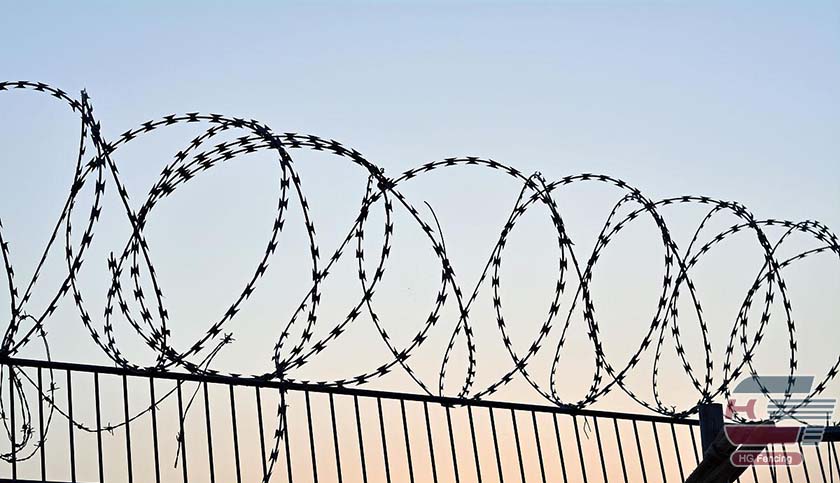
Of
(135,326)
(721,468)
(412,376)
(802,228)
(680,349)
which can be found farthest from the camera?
(802,228)

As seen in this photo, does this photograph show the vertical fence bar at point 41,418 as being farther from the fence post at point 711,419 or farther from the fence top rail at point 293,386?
the fence post at point 711,419

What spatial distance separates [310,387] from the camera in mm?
9570

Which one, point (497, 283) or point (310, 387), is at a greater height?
point (497, 283)

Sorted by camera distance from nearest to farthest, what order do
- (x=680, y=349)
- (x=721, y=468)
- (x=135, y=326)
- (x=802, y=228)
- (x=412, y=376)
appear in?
(x=721, y=468)
(x=135, y=326)
(x=412, y=376)
(x=680, y=349)
(x=802, y=228)

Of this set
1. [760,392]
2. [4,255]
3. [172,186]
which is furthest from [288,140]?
[760,392]

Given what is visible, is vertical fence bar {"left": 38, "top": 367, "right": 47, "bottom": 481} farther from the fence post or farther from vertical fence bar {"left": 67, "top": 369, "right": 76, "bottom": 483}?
the fence post

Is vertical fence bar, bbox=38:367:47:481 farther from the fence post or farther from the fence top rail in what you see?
the fence post

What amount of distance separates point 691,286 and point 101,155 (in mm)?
4853

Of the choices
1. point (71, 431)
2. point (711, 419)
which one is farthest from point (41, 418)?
point (711, 419)

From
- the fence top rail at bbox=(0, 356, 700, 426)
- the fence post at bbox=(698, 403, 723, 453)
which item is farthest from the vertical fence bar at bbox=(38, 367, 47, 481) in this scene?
the fence post at bbox=(698, 403, 723, 453)

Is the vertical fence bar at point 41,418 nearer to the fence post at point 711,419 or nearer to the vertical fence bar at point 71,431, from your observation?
the vertical fence bar at point 71,431

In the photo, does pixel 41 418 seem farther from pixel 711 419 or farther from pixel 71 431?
pixel 711 419

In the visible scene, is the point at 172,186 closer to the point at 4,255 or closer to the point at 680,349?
the point at 4,255

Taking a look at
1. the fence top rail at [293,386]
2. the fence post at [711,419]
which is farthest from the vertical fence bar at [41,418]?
the fence post at [711,419]
